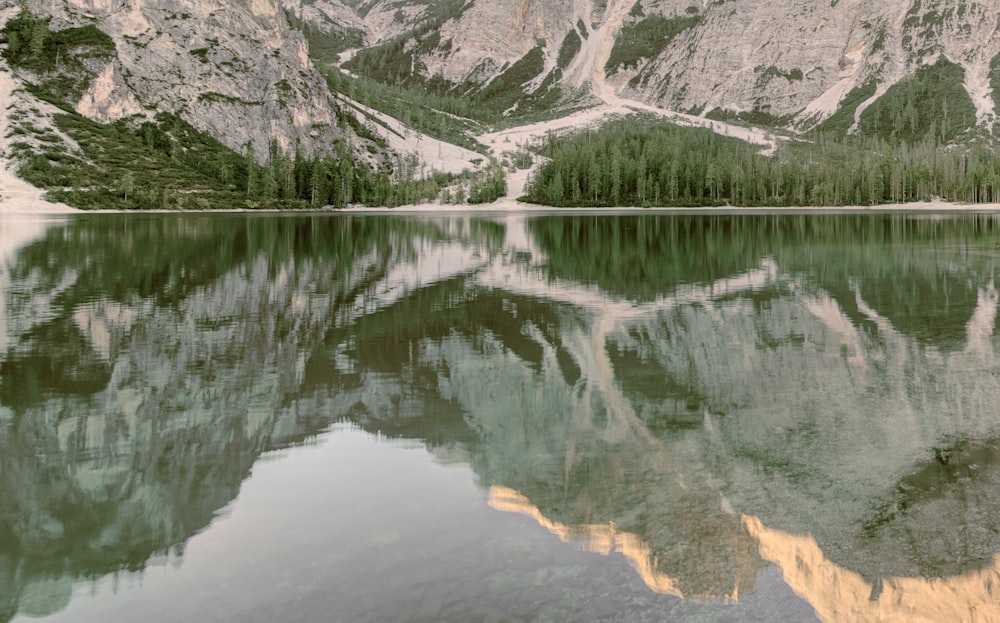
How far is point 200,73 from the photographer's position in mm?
174875

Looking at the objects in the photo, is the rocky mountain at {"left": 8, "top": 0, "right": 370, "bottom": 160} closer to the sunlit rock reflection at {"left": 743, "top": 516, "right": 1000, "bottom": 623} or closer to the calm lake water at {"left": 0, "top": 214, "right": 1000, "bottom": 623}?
the calm lake water at {"left": 0, "top": 214, "right": 1000, "bottom": 623}

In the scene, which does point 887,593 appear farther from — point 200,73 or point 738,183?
point 200,73

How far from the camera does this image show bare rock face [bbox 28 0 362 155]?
16550 centimetres

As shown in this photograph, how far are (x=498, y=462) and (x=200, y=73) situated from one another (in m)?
190

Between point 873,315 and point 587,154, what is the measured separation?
584 ft

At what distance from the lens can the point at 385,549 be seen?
7.38 metres

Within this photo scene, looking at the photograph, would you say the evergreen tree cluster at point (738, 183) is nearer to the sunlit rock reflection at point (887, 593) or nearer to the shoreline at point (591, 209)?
the shoreline at point (591, 209)

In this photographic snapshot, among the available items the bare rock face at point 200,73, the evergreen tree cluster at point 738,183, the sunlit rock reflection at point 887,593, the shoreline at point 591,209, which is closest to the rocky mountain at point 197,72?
the bare rock face at point 200,73

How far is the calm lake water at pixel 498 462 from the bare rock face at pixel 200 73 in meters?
163

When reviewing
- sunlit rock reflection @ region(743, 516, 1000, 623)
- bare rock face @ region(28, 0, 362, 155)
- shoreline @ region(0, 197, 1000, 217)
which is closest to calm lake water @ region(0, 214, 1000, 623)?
sunlit rock reflection @ region(743, 516, 1000, 623)

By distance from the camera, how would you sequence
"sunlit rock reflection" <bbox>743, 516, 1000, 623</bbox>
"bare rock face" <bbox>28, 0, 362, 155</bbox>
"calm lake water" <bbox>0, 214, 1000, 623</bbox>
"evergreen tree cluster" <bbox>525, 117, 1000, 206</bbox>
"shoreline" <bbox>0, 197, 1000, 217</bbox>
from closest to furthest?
"sunlit rock reflection" <bbox>743, 516, 1000, 623</bbox> < "calm lake water" <bbox>0, 214, 1000, 623</bbox> < "shoreline" <bbox>0, 197, 1000, 217</bbox> < "bare rock face" <bbox>28, 0, 362, 155</bbox> < "evergreen tree cluster" <bbox>525, 117, 1000, 206</bbox>

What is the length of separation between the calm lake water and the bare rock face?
163362 millimetres

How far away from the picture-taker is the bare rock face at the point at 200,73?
6516 inches

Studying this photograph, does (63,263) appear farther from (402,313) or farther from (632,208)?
(632,208)
